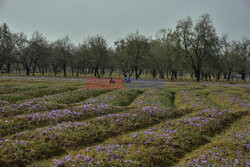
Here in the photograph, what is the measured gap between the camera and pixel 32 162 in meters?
9.05

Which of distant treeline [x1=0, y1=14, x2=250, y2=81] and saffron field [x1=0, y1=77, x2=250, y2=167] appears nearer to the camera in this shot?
saffron field [x1=0, y1=77, x2=250, y2=167]

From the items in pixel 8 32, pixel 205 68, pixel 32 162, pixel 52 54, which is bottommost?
pixel 32 162

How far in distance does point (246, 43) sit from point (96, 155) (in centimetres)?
10108

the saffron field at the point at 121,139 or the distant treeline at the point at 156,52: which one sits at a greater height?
the distant treeline at the point at 156,52

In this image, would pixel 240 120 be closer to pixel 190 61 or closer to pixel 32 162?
pixel 32 162

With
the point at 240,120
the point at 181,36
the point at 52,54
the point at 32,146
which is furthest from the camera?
the point at 52,54

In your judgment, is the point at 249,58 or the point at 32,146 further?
the point at 249,58

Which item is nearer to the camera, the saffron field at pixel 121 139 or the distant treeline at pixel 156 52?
the saffron field at pixel 121 139

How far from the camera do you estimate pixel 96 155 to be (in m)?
9.23

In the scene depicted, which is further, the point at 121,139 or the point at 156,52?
the point at 156,52

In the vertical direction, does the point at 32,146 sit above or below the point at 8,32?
below

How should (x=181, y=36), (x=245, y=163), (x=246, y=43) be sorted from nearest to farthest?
(x=245, y=163) < (x=181, y=36) < (x=246, y=43)

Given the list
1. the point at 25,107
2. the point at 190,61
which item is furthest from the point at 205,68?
the point at 25,107

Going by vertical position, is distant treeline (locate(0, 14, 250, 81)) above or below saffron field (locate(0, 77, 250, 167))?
above
